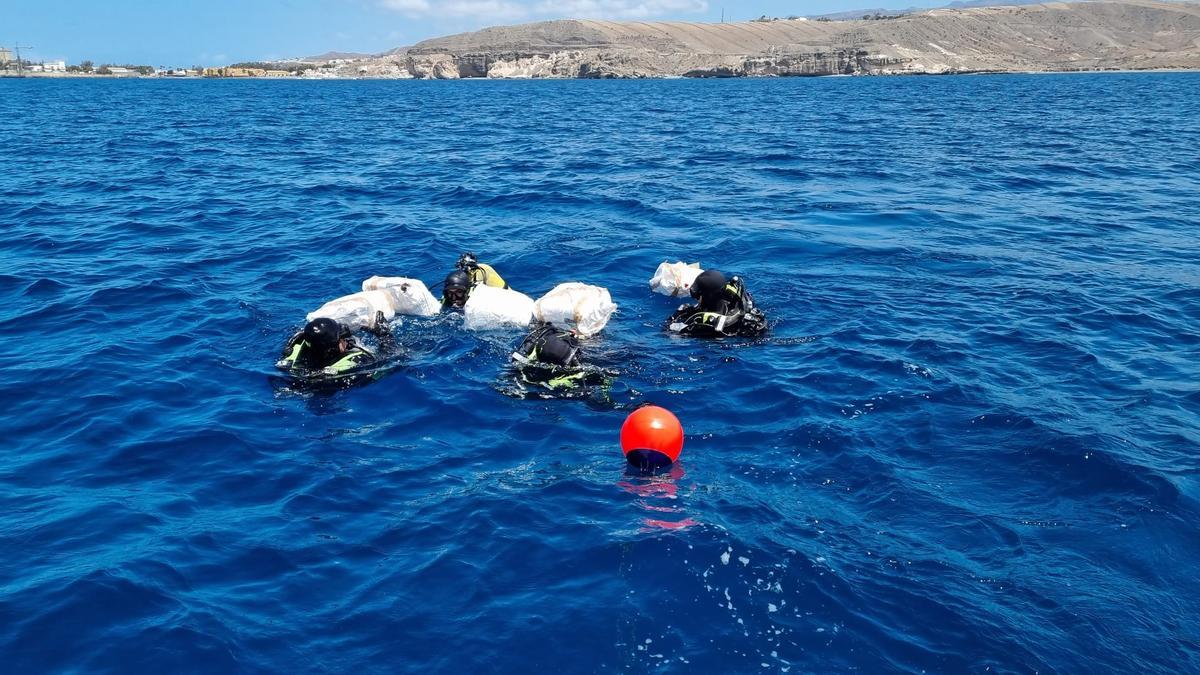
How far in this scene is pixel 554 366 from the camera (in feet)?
32.3

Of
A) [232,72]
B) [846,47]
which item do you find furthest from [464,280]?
[232,72]

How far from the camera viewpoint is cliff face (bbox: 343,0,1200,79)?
134500 mm

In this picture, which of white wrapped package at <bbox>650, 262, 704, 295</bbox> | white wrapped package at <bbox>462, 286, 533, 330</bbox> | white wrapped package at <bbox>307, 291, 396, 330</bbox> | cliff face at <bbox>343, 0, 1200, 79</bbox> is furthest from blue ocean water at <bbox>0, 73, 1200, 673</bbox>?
cliff face at <bbox>343, 0, 1200, 79</bbox>

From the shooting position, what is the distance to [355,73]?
554 feet

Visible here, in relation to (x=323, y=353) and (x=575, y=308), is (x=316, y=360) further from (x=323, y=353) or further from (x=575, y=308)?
(x=575, y=308)

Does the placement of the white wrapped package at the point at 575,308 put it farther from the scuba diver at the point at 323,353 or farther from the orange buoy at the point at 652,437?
the orange buoy at the point at 652,437

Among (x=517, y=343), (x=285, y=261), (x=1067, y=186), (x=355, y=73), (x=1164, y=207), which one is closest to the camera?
(x=517, y=343)

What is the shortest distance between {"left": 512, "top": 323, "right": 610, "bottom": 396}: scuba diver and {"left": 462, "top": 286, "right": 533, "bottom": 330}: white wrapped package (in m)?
1.83

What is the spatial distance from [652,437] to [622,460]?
74 centimetres

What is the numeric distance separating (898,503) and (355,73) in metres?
179

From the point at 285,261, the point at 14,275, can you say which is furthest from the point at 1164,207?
the point at 14,275

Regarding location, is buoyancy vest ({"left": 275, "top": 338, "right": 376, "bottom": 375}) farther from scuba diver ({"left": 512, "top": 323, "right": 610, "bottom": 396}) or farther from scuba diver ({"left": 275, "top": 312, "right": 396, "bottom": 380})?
scuba diver ({"left": 512, "top": 323, "right": 610, "bottom": 396})

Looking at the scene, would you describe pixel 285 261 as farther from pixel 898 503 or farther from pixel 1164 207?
pixel 1164 207

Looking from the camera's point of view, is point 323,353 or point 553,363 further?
point 323,353
